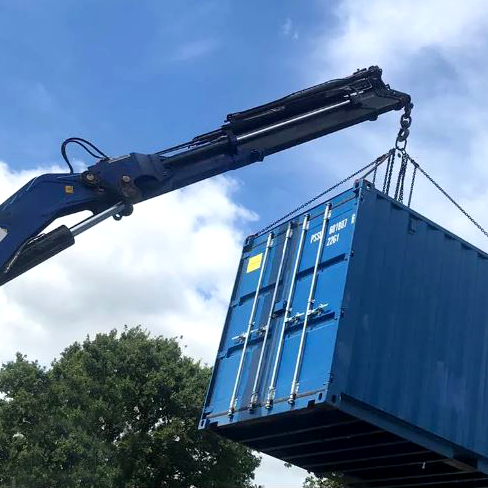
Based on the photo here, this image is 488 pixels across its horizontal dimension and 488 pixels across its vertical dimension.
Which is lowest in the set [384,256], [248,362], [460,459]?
[460,459]

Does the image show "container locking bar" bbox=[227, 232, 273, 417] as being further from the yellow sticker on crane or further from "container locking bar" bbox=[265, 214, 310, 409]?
"container locking bar" bbox=[265, 214, 310, 409]

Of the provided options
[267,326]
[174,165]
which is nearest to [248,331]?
[267,326]

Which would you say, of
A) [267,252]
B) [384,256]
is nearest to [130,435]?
[267,252]

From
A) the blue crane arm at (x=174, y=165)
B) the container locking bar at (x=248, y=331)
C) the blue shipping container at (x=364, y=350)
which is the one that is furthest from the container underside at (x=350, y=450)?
the blue crane arm at (x=174, y=165)

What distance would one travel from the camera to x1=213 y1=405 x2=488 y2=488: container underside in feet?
26.8

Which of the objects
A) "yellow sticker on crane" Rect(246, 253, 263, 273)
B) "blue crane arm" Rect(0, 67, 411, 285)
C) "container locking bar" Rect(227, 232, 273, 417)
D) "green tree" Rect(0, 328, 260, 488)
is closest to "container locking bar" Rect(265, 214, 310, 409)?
"container locking bar" Rect(227, 232, 273, 417)

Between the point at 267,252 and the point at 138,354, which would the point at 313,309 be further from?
the point at 138,354

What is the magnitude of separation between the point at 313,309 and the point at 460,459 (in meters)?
2.58

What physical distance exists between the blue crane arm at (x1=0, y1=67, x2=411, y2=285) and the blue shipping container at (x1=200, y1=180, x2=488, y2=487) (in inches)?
64.9

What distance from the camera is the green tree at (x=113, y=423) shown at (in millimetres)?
22609

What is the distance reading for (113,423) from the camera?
2458 cm

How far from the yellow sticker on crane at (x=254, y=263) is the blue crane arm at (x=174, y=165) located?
1.43m

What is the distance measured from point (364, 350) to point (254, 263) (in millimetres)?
2564

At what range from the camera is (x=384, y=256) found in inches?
332
